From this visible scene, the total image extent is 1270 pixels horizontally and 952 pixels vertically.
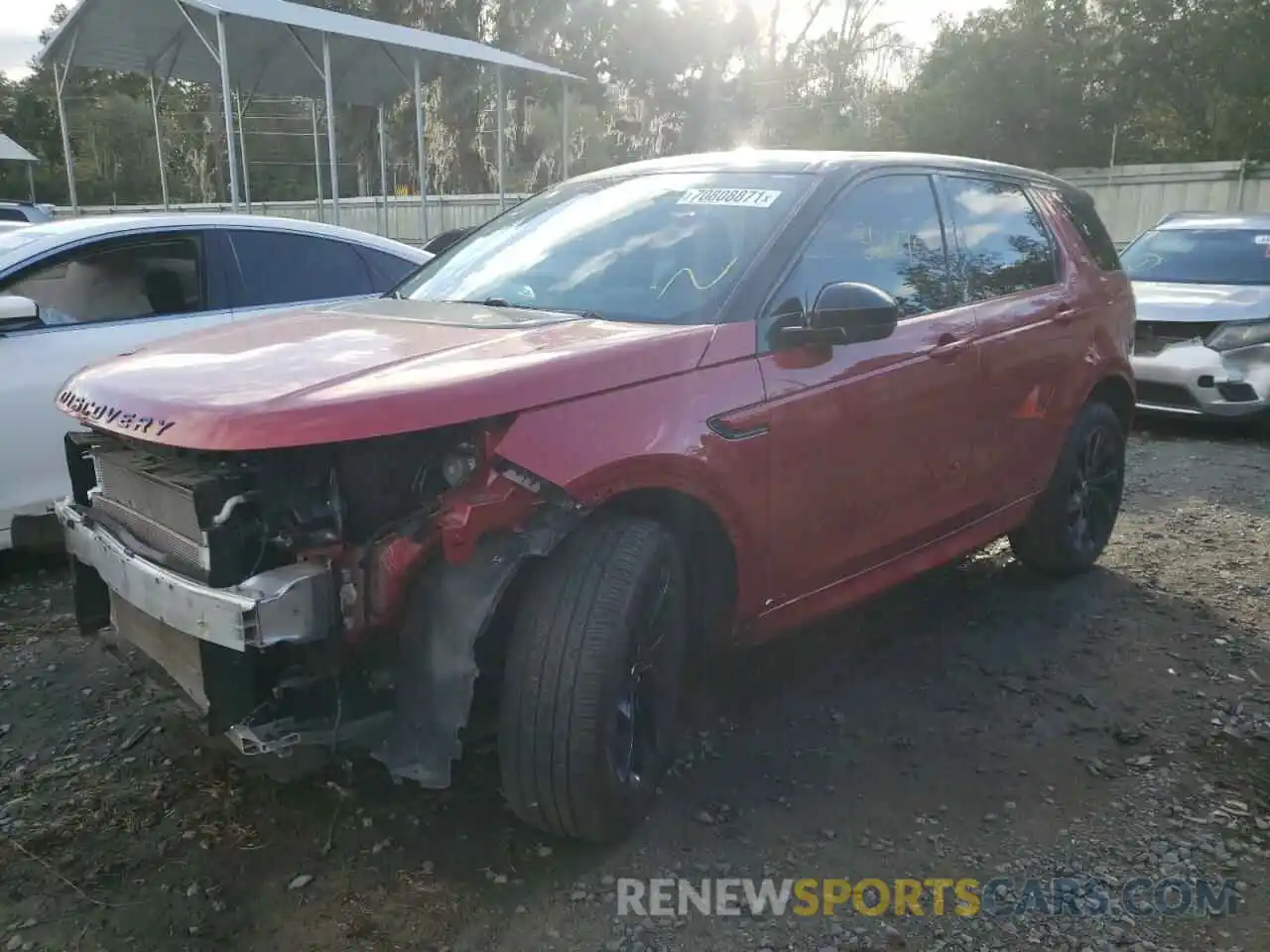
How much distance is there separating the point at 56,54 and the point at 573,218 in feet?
43.1

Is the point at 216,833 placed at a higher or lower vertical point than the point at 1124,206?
lower

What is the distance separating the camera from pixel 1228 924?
2582 millimetres

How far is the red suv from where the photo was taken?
7.80 feet

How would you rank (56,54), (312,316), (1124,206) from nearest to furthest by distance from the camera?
(312,316) < (56,54) < (1124,206)

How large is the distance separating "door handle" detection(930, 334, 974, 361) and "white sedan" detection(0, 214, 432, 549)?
2704 millimetres

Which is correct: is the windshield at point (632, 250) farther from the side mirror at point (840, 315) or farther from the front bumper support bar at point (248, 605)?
the front bumper support bar at point (248, 605)

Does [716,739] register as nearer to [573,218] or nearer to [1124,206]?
[573,218]

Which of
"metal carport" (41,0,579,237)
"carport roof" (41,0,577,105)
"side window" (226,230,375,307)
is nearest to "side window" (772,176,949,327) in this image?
"side window" (226,230,375,307)

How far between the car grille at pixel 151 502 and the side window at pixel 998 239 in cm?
279

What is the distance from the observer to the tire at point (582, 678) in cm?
252

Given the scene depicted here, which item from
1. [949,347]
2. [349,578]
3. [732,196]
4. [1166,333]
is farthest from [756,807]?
[1166,333]

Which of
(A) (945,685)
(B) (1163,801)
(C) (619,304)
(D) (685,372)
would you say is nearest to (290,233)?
(C) (619,304)

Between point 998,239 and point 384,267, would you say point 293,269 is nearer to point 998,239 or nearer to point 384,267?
point 384,267

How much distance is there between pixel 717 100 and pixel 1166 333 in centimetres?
2877
